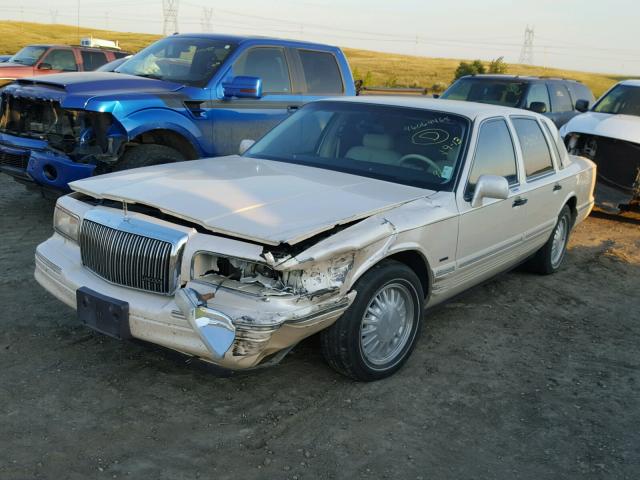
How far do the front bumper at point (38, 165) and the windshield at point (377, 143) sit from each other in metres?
2.08

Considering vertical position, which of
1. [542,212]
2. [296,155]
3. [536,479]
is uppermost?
[296,155]

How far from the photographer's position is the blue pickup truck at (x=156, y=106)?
6.31 metres

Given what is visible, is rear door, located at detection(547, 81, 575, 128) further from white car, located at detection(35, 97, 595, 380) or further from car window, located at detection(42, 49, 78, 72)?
car window, located at detection(42, 49, 78, 72)

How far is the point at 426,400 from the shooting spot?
3752mm

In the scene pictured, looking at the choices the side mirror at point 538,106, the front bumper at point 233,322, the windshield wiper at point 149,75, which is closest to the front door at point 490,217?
the front bumper at point 233,322

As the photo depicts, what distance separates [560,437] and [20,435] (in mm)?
2729

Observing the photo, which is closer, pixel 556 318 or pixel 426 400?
pixel 426 400

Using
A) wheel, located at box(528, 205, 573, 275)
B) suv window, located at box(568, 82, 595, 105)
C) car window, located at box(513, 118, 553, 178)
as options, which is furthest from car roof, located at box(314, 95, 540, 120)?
suv window, located at box(568, 82, 595, 105)

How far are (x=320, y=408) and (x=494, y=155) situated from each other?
7.69 feet

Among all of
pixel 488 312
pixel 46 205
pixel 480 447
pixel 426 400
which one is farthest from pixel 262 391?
pixel 46 205

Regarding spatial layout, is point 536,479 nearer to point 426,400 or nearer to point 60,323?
point 426,400

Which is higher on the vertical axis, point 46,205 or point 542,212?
point 542,212

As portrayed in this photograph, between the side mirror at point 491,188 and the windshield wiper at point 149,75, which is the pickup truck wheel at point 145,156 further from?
the side mirror at point 491,188

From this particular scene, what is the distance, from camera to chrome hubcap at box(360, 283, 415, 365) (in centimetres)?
376
